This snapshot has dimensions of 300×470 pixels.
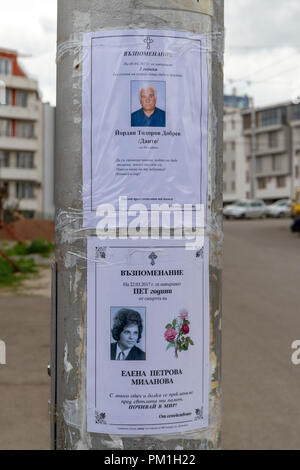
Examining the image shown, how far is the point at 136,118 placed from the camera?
6.91ft

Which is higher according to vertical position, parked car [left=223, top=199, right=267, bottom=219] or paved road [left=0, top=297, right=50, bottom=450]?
parked car [left=223, top=199, right=267, bottom=219]

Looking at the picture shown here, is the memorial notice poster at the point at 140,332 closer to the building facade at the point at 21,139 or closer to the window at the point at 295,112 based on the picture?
the building facade at the point at 21,139

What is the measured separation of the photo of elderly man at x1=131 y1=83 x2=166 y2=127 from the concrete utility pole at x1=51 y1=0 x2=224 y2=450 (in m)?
0.20

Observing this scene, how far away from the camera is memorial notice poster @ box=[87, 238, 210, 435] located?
6.90 ft

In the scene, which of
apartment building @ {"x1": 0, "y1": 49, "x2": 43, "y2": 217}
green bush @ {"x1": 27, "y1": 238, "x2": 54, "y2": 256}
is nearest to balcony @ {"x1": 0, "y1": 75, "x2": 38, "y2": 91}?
apartment building @ {"x1": 0, "y1": 49, "x2": 43, "y2": 217}

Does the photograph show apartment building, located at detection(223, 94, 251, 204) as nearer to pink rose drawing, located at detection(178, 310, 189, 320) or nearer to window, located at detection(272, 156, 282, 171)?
window, located at detection(272, 156, 282, 171)

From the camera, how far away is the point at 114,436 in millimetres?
2137

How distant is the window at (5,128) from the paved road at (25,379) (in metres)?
43.9

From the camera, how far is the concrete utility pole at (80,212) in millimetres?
2137

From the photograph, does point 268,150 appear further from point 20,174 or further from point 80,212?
point 80,212

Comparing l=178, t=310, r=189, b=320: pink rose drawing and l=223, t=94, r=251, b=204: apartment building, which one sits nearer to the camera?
l=178, t=310, r=189, b=320: pink rose drawing

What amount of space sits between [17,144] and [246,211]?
2005cm

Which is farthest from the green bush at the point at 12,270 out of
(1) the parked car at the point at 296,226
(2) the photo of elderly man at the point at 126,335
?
(1) the parked car at the point at 296,226

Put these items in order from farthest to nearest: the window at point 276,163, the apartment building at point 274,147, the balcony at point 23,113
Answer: the window at point 276,163
the apartment building at point 274,147
the balcony at point 23,113
